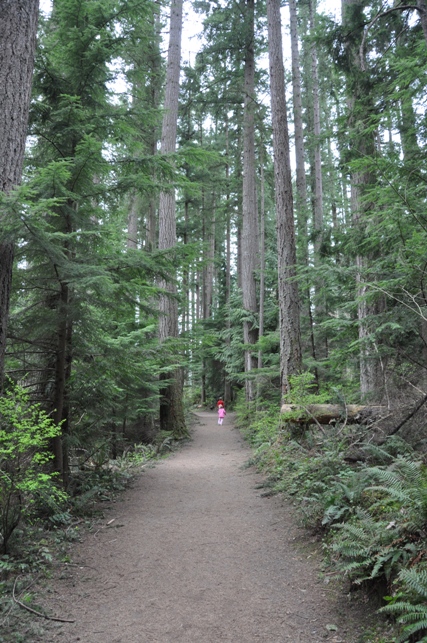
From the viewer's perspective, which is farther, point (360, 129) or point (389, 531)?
point (360, 129)

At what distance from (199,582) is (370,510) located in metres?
1.80

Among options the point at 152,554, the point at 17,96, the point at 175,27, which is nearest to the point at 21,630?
the point at 152,554

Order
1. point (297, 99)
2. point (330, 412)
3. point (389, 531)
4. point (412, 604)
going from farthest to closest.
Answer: point (297, 99), point (330, 412), point (389, 531), point (412, 604)

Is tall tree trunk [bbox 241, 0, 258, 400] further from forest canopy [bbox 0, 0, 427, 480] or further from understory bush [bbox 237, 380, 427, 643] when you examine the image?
understory bush [bbox 237, 380, 427, 643]

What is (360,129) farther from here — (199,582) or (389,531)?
(199,582)

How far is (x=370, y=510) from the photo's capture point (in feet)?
13.3

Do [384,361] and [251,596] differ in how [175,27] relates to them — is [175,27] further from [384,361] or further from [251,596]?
[251,596]

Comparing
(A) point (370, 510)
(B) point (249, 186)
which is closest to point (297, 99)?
(B) point (249, 186)

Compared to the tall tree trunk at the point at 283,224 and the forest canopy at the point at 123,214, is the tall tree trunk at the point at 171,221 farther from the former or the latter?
the tall tree trunk at the point at 283,224

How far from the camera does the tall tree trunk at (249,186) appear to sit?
16047mm

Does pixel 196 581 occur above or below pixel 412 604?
below

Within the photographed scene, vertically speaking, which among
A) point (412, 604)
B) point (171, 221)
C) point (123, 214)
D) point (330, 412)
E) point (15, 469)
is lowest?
point (412, 604)

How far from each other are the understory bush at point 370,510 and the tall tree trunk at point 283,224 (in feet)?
8.38

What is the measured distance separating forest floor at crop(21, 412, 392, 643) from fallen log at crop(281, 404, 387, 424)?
1567 mm
